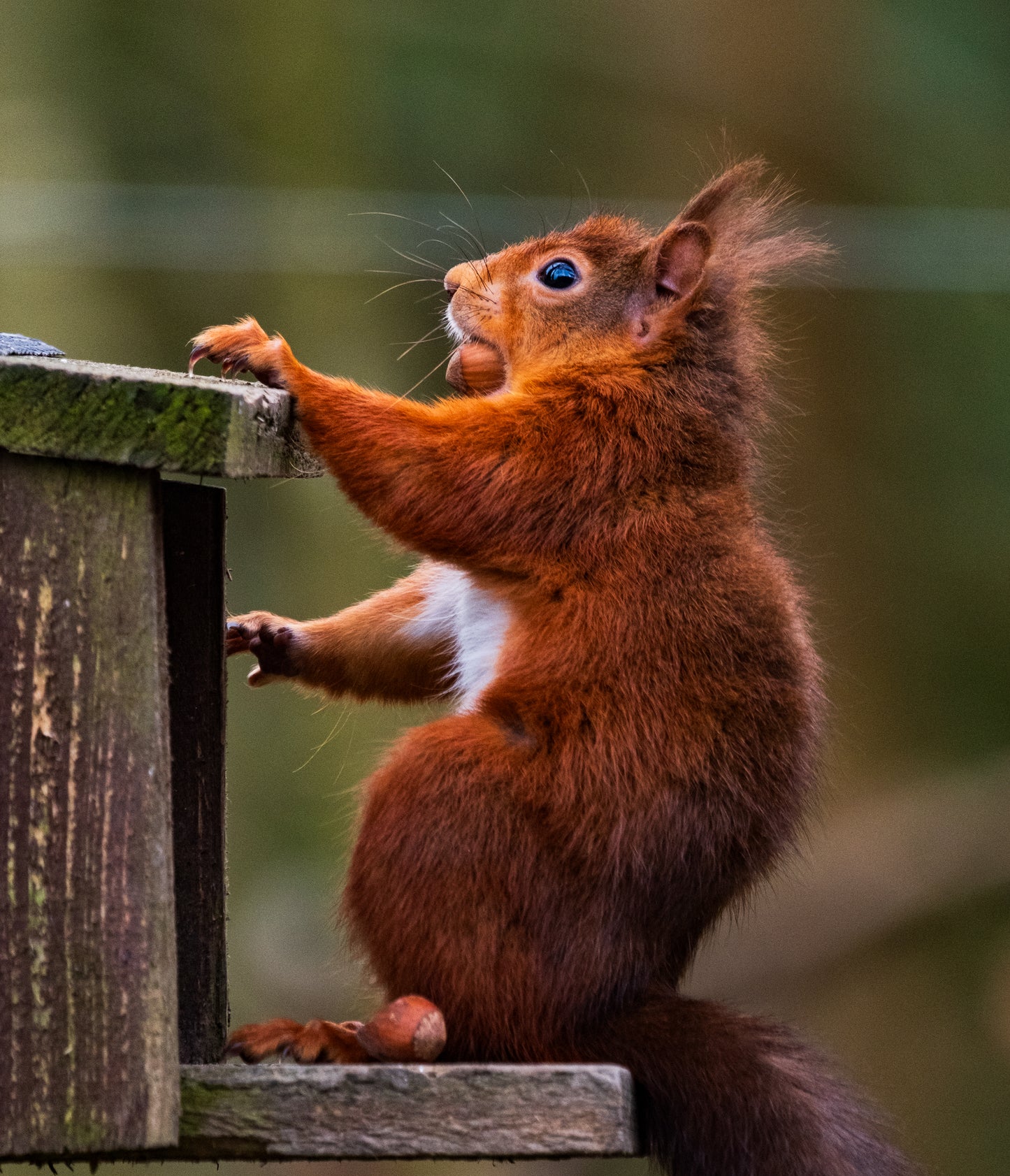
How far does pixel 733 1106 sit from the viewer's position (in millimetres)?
2148

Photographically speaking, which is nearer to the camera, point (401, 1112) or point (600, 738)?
point (401, 1112)

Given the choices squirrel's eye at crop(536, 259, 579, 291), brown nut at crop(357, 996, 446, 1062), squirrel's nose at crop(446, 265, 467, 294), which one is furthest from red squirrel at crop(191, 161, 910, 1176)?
squirrel's nose at crop(446, 265, 467, 294)

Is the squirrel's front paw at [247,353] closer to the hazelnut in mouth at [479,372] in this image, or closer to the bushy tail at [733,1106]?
the hazelnut in mouth at [479,372]

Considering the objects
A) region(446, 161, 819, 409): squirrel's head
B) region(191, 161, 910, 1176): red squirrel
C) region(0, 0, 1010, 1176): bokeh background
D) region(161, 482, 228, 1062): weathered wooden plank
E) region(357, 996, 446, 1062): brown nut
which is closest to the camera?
region(357, 996, 446, 1062): brown nut

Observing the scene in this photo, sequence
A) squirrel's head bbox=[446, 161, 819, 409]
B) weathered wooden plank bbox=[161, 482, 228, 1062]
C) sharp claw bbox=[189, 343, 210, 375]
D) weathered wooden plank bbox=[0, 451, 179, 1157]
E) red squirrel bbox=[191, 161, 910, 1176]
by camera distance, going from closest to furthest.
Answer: weathered wooden plank bbox=[0, 451, 179, 1157]
red squirrel bbox=[191, 161, 910, 1176]
weathered wooden plank bbox=[161, 482, 228, 1062]
sharp claw bbox=[189, 343, 210, 375]
squirrel's head bbox=[446, 161, 819, 409]

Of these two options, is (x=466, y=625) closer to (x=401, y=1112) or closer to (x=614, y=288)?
(x=614, y=288)

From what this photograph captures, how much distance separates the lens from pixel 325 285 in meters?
6.60

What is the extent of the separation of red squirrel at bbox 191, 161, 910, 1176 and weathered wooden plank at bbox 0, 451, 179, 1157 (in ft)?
1.24

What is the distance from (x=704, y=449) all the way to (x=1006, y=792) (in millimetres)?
4131

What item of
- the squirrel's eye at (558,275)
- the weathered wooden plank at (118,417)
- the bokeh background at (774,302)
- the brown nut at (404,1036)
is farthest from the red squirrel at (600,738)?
the bokeh background at (774,302)

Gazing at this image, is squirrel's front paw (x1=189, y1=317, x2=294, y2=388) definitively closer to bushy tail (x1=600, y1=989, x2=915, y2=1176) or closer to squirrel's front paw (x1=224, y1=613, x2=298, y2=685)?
squirrel's front paw (x1=224, y1=613, x2=298, y2=685)

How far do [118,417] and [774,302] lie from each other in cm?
482

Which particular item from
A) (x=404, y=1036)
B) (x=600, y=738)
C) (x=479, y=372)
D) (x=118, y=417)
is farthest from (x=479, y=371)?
(x=404, y=1036)

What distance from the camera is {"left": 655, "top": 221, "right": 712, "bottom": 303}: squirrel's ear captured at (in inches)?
113
